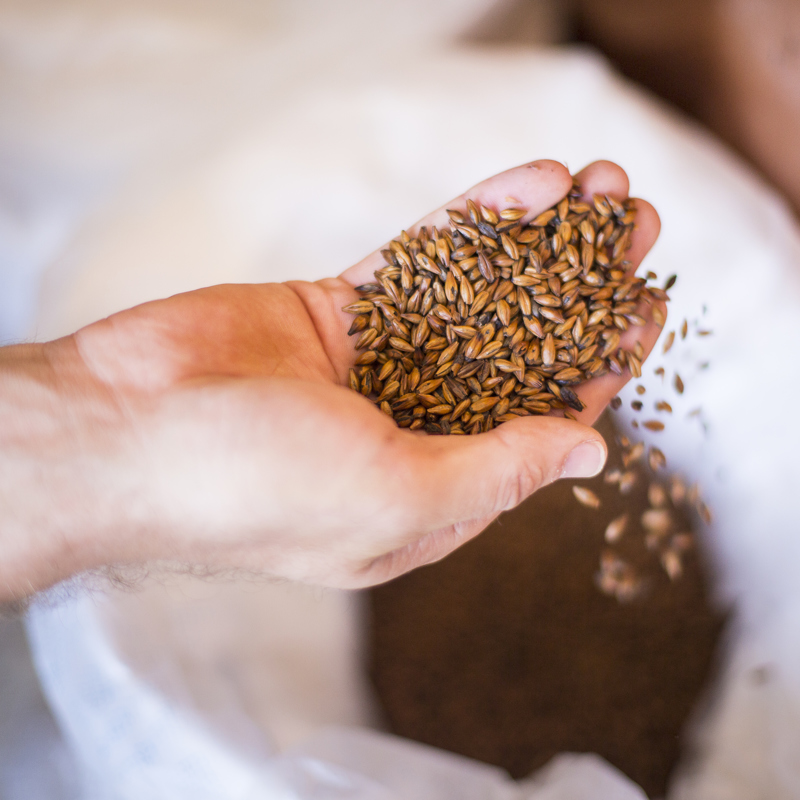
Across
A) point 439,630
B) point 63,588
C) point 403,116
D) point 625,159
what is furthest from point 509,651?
point 403,116

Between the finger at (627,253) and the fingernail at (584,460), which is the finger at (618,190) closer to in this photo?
the finger at (627,253)

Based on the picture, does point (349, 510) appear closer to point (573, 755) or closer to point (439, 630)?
point (439, 630)

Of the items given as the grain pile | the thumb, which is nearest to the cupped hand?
the thumb

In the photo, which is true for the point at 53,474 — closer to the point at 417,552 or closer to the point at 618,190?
the point at 417,552

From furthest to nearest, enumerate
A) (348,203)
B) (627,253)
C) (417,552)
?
(348,203), (627,253), (417,552)

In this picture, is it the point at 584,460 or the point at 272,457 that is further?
the point at 584,460

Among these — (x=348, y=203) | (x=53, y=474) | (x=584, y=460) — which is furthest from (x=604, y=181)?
(x=53, y=474)

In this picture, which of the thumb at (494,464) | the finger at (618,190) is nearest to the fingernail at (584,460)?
the thumb at (494,464)
